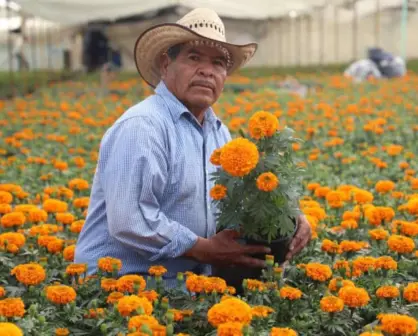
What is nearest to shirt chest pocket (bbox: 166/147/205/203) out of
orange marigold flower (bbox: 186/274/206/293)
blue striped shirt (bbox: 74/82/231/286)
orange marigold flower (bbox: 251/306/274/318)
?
blue striped shirt (bbox: 74/82/231/286)

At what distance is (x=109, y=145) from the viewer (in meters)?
2.78

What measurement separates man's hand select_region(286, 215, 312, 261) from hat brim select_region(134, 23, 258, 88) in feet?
2.35

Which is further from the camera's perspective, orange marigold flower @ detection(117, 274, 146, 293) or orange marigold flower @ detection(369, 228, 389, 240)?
orange marigold flower @ detection(369, 228, 389, 240)

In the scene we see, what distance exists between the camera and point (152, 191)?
8.75 feet

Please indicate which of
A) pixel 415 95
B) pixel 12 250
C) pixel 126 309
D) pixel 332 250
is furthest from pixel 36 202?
pixel 415 95

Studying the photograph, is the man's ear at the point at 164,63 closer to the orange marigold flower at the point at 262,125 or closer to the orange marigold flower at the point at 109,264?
the orange marigold flower at the point at 262,125

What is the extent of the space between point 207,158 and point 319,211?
2.26 feet

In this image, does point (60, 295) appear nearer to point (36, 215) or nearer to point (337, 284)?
point (337, 284)

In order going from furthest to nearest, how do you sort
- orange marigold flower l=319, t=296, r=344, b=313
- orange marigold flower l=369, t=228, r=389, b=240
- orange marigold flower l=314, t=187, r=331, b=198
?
orange marigold flower l=314, t=187, r=331, b=198, orange marigold flower l=369, t=228, r=389, b=240, orange marigold flower l=319, t=296, r=344, b=313

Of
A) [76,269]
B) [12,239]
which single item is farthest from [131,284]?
[12,239]

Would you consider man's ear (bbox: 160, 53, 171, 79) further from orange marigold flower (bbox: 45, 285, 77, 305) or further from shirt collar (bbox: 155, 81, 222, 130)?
orange marigold flower (bbox: 45, 285, 77, 305)

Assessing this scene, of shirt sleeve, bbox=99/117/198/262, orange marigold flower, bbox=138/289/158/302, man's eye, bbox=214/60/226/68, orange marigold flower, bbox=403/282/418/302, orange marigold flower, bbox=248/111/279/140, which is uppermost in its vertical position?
man's eye, bbox=214/60/226/68

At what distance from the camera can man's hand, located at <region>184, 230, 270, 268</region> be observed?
2.61 metres

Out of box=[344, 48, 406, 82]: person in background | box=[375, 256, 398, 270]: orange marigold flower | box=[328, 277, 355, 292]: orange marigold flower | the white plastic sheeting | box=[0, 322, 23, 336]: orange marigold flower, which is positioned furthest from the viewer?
the white plastic sheeting
